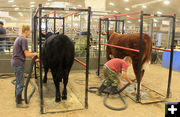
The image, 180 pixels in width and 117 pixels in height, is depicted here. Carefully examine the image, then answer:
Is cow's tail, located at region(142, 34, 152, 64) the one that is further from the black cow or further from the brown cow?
the black cow

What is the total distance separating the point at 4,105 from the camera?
317 cm

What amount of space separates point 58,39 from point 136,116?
1.86 m

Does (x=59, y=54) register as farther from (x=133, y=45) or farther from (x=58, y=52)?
(x=133, y=45)

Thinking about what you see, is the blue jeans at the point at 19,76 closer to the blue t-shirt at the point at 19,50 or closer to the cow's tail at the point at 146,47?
the blue t-shirt at the point at 19,50

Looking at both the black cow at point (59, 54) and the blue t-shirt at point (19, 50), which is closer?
the blue t-shirt at point (19, 50)

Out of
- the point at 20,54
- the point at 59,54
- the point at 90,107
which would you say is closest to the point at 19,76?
the point at 20,54

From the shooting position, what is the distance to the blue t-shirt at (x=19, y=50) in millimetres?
2885

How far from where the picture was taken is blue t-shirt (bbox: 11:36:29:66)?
2885mm

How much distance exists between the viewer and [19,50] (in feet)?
9.61

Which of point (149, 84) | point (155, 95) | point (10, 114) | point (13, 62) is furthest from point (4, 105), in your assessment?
point (149, 84)

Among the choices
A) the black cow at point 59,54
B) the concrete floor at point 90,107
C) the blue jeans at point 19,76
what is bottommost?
the concrete floor at point 90,107

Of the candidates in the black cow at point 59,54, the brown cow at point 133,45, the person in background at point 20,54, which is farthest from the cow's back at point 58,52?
the brown cow at point 133,45

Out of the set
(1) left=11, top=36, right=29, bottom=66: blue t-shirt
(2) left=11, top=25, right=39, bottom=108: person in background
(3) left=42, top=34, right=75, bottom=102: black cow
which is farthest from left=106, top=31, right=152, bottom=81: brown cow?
(1) left=11, top=36, right=29, bottom=66: blue t-shirt

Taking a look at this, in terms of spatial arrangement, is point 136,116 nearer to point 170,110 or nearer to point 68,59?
point 170,110
